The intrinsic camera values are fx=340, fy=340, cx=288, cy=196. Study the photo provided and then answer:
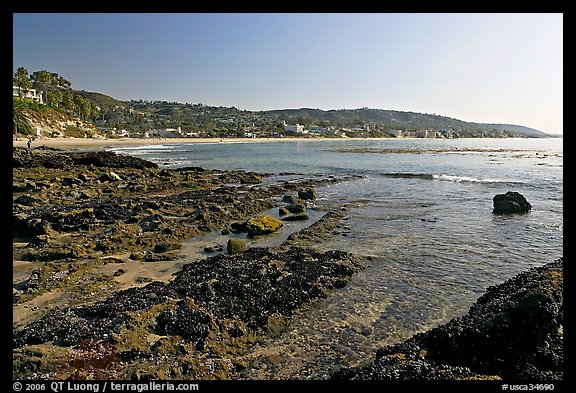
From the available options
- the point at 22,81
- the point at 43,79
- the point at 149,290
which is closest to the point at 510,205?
the point at 149,290

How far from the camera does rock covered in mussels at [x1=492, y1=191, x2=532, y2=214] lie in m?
18.5

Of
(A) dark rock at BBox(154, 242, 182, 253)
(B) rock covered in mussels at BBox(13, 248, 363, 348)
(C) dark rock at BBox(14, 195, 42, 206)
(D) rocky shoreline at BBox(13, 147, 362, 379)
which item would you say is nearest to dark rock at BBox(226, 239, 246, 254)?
(D) rocky shoreline at BBox(13, 147, 362, 379)

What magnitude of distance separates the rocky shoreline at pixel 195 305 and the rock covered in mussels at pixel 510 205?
9726 mm

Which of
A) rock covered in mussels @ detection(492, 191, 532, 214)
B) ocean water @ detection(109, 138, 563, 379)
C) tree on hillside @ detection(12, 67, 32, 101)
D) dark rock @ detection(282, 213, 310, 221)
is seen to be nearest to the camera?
ocean water @ detection(109, 138, 563, 379)

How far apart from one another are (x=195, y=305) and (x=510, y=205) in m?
18.3

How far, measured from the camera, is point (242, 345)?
20.3 ft

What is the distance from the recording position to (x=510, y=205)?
18.6 m

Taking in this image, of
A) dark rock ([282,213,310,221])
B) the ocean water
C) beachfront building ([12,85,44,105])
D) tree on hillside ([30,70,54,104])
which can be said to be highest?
tree on hillside ([30,70,54,104])

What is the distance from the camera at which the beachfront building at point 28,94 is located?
8888cm

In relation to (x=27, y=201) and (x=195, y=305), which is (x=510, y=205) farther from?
(x=27, y=201)

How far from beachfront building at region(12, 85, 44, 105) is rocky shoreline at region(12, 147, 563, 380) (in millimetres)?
97768

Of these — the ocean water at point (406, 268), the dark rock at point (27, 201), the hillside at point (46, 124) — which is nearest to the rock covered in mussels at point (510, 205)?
the ocean water at point (406, 268)

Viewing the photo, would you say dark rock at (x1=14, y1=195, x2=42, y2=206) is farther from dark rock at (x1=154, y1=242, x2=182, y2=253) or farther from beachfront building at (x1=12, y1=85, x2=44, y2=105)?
beachfront building at (x1=12, y1=85, x2=44, y2=105)
